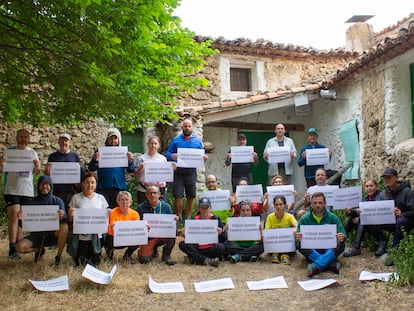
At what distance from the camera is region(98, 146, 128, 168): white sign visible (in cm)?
549

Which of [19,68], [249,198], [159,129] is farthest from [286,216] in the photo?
[159,129]

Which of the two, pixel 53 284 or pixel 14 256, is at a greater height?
pixel 14 256

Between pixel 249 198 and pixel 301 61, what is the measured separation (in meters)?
6.41

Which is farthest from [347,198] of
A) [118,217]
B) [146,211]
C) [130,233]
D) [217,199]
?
[118,217]

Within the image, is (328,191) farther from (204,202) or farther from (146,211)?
(146,211)

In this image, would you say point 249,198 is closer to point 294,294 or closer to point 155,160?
point 155,160

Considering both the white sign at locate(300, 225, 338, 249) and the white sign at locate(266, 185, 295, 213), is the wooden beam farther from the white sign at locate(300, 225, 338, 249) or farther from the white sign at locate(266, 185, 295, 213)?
the white sign at locate(300, 225, 338, 249)

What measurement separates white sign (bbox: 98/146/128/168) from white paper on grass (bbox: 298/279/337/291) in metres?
2.66

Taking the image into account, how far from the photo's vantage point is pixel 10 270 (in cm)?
467

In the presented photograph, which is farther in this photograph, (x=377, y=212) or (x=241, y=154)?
(x=241, y=154)

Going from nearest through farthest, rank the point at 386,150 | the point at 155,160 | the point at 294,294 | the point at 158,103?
the point at 294,294
the point at 158,103
the point at 155,160
the point at 386,150

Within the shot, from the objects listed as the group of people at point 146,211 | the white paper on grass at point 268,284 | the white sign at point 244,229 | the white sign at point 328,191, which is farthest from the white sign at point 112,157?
the white sign at point 328,191

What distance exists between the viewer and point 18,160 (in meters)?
5.03

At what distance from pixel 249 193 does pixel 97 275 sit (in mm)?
2474
